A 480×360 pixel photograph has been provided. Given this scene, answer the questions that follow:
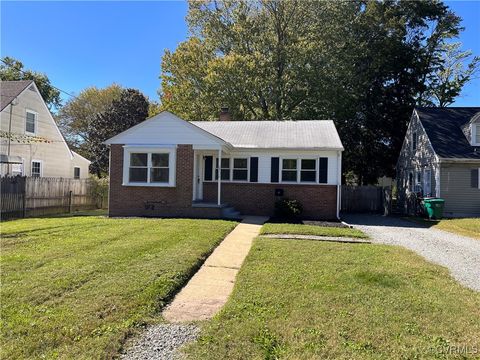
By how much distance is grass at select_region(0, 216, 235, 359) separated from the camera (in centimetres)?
358

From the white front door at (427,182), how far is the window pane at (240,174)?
10845 mm

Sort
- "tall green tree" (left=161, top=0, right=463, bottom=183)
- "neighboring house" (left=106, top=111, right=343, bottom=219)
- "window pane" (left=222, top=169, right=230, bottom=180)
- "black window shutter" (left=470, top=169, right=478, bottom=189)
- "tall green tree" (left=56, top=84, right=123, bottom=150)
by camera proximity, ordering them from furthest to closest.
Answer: "tall green tree" (left=56, top=84, right=123, bottom=150), "tall green tree" (left=161, top=0, right=463, bottom=183), "black window shutter" (left=470, top=169, right=478, bottom=189), "window pane" (left=222, top=169, right=230, bottom=180), "neighboring house" (left=106, top=111, right=343, bottom=219)

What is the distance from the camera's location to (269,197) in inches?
634

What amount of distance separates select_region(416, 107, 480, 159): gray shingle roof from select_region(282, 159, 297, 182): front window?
27.6ft

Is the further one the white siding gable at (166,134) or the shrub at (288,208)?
the shrub at (288,208)

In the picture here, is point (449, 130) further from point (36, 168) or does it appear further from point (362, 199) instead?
point (36, 168)

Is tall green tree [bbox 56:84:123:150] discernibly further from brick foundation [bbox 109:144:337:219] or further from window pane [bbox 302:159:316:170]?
window pane [bbox 302:159:316:170]

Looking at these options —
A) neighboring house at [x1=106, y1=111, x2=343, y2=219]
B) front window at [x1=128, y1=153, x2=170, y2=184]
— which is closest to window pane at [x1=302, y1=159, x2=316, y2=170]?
neighboring house at [x1=106, y1=111, x2=343, y2=219]

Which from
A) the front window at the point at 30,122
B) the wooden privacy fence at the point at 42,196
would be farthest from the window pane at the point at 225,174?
the front window at the point at 30,122

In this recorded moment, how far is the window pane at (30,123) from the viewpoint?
2048 cm

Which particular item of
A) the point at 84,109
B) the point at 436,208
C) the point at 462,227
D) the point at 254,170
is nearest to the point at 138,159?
the point at 254,170

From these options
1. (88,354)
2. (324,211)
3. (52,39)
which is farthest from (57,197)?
(88,354)

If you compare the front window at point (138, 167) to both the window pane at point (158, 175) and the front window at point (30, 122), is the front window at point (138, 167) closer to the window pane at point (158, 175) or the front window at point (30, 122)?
the window pane at point (158, 175)

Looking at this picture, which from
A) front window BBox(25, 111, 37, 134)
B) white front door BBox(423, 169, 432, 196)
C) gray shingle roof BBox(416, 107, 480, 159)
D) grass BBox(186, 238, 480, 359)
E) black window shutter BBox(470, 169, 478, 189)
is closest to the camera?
grass BBox(186, 238, 480, 359)
